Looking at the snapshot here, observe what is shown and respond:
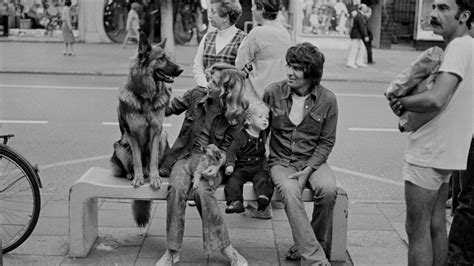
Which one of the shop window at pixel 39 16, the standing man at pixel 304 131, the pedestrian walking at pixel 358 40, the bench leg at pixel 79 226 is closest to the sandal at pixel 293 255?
the standing man at pixel 304 131

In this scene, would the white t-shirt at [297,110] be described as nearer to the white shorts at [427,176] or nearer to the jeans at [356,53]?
the white shorts at [427,176]

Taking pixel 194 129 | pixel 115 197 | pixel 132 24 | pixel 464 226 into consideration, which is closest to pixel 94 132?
pixel 194 129

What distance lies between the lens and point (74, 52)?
21.3 m

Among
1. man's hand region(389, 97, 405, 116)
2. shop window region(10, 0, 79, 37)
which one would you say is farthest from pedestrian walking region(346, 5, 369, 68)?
man's hand region(389, 97, 405, 116)

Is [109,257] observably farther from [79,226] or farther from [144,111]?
[144,111]

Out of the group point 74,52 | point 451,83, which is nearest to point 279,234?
point 451,83

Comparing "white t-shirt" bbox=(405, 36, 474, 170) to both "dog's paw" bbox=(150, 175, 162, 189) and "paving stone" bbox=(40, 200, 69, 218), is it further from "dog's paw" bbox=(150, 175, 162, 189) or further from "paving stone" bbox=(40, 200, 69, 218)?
"paving stone" bbox=(40, 200, 69, 218)

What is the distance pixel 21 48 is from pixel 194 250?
1866cm

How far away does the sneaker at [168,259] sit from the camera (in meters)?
4.86

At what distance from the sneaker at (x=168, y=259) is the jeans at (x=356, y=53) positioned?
608 inches

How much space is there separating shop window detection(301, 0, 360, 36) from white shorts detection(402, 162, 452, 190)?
821 inches

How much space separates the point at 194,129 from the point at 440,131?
199cm

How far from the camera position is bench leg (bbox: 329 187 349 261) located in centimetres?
495

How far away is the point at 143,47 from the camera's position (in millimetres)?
4785
